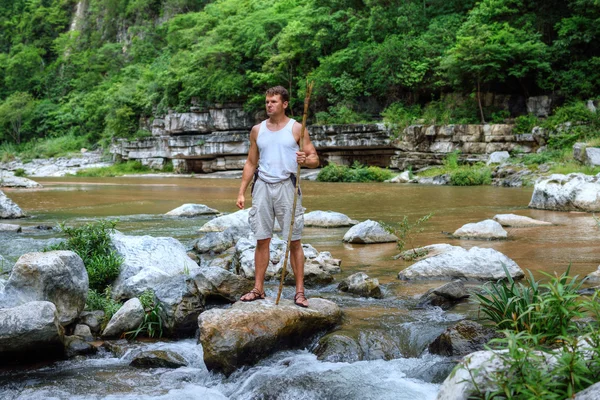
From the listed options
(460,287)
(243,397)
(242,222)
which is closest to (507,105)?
(242,222)

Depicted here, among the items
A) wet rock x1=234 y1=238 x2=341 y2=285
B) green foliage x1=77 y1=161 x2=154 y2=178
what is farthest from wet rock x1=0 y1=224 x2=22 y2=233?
green foliage x1=77 y1=161 x2=154 y2=178

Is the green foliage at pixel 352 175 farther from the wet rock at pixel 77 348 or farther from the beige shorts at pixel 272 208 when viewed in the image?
the wet rock at pixel 77 348

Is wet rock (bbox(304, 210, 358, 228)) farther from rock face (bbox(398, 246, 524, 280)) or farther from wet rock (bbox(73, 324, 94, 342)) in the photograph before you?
wet rock (bbox(73, 324, 94, 342))

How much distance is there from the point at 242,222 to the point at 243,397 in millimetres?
6482

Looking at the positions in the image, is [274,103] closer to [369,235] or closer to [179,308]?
[179,308]

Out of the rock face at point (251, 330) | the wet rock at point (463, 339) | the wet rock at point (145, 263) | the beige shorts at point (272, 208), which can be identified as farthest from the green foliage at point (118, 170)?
the wet rock at point (463, 339)

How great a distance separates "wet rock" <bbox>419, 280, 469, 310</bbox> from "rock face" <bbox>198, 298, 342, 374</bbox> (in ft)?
4.44

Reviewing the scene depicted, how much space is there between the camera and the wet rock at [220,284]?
5.55m

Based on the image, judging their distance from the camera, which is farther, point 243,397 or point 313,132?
point 313,132

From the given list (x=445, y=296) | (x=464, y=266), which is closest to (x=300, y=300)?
(x=445, y=296)

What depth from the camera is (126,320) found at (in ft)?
16.4

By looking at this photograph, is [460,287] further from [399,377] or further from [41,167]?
[41,167]

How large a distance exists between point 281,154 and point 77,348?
2.38 meters

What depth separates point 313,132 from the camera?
34.4 m
